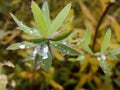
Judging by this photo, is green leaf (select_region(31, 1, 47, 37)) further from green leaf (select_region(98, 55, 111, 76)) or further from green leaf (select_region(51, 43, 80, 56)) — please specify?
green leaf (select_region(98, 55, 111, 76))

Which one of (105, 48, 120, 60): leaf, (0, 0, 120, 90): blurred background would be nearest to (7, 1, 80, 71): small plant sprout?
(105, 48, 120, 60): leaf

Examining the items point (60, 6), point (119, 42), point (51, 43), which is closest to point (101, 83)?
point (119, 42)

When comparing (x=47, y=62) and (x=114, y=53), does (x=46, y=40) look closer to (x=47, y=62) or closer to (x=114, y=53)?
(x=47, y=62)

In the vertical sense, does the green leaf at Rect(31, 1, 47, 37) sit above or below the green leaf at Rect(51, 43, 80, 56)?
above

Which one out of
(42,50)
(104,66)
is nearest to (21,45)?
(42,50)

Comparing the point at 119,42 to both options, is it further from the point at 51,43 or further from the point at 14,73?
the point at 51,43

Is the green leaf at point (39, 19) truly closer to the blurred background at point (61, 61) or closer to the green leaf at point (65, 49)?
the green leaf at point (65, 49)
